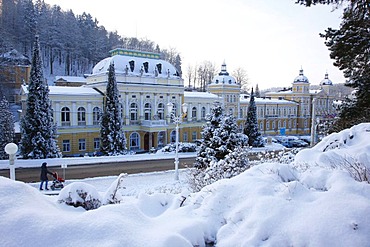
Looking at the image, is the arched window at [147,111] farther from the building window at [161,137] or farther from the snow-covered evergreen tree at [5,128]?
the snow-covered evergreen tree at [5,128]

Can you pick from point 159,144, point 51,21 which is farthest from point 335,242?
point 51,21

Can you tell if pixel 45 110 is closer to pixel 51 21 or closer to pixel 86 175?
pixel 86 175

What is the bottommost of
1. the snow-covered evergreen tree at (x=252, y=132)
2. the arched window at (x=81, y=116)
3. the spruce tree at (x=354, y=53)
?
the snow-covered evergreen tree at (x=252, y=132)

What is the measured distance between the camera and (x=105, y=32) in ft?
265

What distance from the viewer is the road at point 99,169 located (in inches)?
709

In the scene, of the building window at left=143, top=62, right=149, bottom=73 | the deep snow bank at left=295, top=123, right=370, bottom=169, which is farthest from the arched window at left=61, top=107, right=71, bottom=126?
the deep snow bank at left=295, top=123, right=370, bottom=169

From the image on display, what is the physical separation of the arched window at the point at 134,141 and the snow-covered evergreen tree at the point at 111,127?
275 inches

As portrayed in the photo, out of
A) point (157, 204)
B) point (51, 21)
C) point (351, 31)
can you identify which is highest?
point (51, 21)

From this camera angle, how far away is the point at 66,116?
31.5 meters

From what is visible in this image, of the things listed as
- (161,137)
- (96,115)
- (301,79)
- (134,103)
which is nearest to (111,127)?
(96,115)

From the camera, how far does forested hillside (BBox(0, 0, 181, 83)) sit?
2462 inches

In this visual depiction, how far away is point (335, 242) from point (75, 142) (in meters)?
31.8

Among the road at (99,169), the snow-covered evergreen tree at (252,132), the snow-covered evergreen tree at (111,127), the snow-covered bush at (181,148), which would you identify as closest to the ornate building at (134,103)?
the snow-covered evergreen tree at (111,127)

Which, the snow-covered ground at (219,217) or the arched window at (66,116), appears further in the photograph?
the arched window at (66,116)
